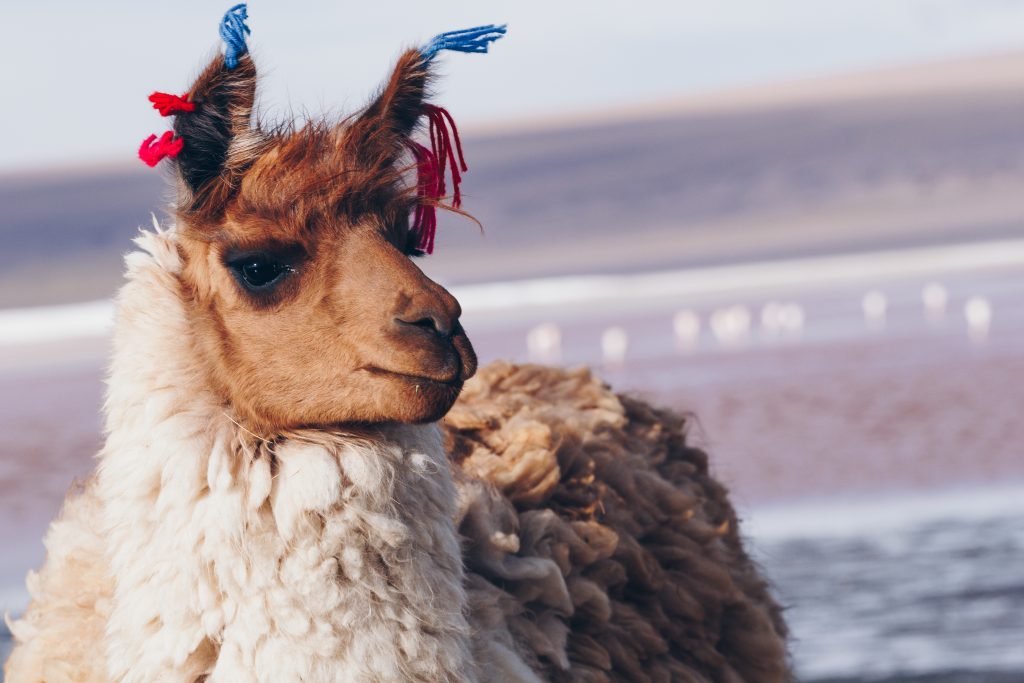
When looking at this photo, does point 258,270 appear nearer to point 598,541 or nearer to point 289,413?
point 289,413

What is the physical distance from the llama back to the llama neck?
1.45 ft

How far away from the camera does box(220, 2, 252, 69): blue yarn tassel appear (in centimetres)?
286

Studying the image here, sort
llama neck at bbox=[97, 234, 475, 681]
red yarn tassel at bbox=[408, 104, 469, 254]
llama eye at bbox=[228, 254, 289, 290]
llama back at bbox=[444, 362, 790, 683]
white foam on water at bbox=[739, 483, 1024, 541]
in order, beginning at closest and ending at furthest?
llama neck at bbox=[97, 234, 475, 681]
llama eye at bbox=[228, 254, 289, 290]
red yarn tassel at bbox=[408, 104, 469, 254]
llama back at bbox=[444, 362, 790, 683]
white foam on water at bbox=[739, 483, 1024, 541]

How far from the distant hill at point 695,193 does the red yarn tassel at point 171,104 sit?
25.3 meters

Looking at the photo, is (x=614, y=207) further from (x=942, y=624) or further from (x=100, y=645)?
(x=100, y=645)

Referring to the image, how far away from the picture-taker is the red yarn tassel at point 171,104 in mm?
2828

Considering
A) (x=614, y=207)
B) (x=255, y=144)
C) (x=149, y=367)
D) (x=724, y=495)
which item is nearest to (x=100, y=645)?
(x=149, y=367)

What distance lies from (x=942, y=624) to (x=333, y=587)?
409 centimetres

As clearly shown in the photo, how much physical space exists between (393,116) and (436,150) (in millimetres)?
140

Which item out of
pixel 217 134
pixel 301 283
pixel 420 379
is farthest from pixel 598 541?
pixel 217 134

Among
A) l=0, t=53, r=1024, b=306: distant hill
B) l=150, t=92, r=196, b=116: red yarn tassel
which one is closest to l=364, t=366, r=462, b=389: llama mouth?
l=150, t=92, r=196, b=116: red yarn tassel

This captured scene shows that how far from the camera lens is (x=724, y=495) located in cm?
454

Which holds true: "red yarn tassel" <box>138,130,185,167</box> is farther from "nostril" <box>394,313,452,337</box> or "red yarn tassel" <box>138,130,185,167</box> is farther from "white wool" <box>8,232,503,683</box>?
"nostril" <box>394,313,452,337</box>

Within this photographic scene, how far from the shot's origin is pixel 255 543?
108 inches
